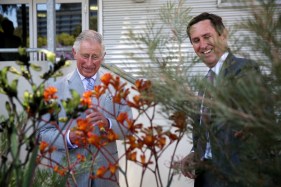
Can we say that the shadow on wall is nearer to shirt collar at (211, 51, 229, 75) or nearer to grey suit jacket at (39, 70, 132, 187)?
grey suit jacket at (39, 70, 132, 187)

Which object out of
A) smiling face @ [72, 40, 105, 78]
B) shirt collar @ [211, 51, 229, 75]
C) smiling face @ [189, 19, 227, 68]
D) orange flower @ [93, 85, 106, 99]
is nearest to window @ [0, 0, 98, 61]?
smiling face @ [72, 40, 105, 78]

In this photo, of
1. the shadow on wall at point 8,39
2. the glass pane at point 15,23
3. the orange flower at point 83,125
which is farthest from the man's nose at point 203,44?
the glass pane at point 15,23

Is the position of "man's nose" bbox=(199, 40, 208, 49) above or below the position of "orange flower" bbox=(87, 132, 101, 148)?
above

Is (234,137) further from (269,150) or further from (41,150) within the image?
(41,150)

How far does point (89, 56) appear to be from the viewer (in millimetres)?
2549

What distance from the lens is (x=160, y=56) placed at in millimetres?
1337

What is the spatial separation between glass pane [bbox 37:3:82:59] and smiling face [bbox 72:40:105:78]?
5.64 metres

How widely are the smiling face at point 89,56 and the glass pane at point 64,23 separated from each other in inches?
222

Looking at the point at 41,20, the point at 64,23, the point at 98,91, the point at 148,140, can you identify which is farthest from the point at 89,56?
the point at 41,20

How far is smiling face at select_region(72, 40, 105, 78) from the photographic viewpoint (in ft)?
8.32

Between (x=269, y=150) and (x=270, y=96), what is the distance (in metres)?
0.21

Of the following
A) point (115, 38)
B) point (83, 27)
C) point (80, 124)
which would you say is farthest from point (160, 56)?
point (83, 27)

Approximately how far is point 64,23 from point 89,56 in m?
6.04

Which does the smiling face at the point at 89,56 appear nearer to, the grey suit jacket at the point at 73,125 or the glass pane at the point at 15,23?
the grey suit jacket at the point at 73,125
